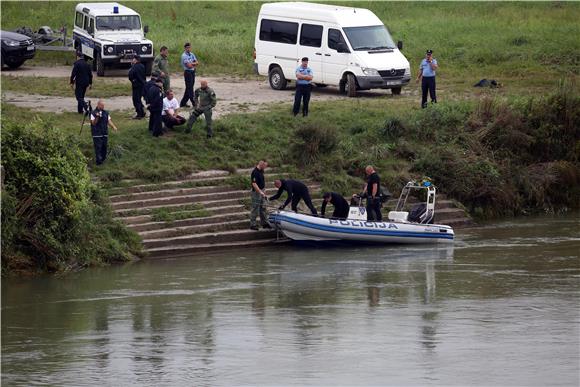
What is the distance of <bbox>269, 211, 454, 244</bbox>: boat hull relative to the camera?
2870 centimetres

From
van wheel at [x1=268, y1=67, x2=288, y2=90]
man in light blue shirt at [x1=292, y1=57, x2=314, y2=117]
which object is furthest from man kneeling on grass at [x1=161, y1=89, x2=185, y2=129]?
van wheel at [x1=268, y1=67, x2=288, y2=90]

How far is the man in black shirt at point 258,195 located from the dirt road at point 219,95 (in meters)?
5.77

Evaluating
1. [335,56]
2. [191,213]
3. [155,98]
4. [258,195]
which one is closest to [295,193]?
[258,195]

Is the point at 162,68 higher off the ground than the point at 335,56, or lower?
lower

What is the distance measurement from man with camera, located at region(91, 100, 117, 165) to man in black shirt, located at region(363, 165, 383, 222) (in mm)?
5807

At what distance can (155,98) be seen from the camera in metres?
30.8

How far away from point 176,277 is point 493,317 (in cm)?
656

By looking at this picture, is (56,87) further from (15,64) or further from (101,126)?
(101,126)

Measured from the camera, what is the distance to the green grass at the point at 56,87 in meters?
37.0

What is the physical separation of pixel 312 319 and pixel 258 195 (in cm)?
660

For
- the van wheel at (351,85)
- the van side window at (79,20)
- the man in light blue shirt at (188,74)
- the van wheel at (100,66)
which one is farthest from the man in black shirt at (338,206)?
the van side window at (79,20)

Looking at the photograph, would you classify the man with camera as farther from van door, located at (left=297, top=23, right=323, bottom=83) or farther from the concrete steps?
van door, located at (left=297, top=23, right=323, bottom=83)

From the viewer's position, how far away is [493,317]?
22.7m

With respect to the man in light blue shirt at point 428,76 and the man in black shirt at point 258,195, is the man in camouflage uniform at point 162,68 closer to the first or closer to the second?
the man in black shirt at point 258,195
